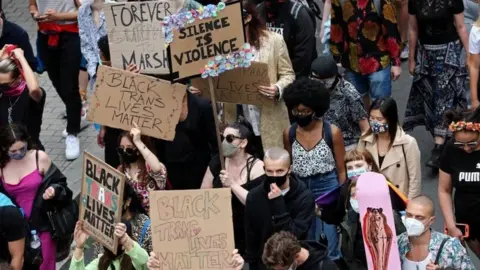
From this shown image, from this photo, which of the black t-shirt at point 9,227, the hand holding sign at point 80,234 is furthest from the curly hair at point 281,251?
the black t-shirt at point 9,227

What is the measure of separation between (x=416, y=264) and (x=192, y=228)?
4.70ft

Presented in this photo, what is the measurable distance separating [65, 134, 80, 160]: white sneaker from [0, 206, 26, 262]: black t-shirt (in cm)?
334

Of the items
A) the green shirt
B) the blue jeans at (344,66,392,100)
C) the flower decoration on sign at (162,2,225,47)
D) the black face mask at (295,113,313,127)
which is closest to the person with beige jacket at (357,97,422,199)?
the black face mask at (295,113,313,127)

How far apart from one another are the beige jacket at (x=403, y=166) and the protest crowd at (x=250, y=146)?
0.04 ft

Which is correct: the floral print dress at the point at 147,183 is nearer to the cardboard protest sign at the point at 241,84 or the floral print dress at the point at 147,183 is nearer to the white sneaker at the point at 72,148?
the cardboard protest sign at the point at 241,84

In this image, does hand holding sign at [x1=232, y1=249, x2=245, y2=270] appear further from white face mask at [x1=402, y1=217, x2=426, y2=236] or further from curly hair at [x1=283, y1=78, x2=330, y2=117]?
curly hair at [x1=283, y1=78, x2=330, y2=117]

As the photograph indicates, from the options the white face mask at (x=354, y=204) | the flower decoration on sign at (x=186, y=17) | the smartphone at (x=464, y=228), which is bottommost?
the smartphone at (x=464, y=228)

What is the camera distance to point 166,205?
21.8 ft

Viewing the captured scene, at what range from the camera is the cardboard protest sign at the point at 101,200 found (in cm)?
660

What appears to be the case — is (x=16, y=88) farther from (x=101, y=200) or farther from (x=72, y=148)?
(x=101, y=200)

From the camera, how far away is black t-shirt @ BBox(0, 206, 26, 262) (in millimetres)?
6941

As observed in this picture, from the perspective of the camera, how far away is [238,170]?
24.5 ft

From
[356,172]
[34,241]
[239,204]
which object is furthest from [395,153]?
[34,241]

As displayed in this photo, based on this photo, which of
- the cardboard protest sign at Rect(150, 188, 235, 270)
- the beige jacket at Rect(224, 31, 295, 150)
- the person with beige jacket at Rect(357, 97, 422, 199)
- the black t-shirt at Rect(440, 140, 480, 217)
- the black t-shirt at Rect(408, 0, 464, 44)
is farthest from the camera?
the black t-shirt at Rect(408, 0, 464, 44)
